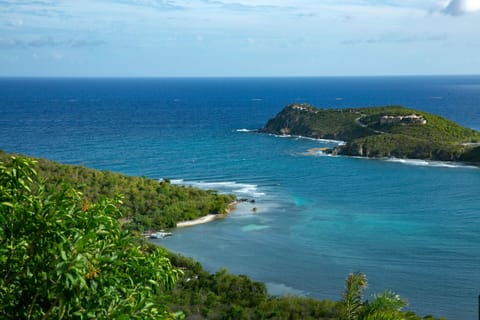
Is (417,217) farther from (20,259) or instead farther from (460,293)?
(20,259)

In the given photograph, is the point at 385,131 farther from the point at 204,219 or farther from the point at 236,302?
the point at 236,302

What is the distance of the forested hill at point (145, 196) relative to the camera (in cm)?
4644

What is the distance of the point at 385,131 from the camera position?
9244cm

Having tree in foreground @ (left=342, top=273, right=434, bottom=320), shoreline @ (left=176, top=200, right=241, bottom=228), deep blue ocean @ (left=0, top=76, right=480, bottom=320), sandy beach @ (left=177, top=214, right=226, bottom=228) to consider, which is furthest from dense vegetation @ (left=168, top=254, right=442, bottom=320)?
shoreline @ (left=176, top=200, right=241, bottom=228)

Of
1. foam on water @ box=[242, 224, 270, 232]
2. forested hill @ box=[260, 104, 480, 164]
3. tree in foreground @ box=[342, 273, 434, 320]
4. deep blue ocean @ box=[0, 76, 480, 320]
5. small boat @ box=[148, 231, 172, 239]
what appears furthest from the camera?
forested hill @ box=[260, 104, 480, 164]

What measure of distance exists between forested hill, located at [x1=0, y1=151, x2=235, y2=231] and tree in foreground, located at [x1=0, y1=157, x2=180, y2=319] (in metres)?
35.3

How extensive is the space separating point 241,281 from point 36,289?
76.0 feet

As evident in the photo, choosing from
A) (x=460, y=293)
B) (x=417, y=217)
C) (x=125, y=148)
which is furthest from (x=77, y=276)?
(x=125, y=148)

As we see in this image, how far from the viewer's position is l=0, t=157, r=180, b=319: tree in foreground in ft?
25.6

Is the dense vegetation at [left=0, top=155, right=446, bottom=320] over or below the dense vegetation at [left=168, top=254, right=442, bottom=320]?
over

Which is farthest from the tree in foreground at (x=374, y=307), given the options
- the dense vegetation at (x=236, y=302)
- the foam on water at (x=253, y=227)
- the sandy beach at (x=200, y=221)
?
the sandy beach at (x=200, y=221)

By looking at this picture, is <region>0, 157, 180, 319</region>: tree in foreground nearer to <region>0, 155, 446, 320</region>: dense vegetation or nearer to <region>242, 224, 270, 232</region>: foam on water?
<region>0, 155, 446, 320</region>: dense vegetation

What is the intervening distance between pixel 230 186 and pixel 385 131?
40798 millimetres

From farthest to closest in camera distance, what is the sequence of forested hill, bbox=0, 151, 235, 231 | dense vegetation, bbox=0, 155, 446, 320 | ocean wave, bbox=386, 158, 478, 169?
ocean wave, bbox=386, 158, 478, 169, forested hill, bbox=0, 151, 235, 231, dense vegetation, bbox=0, 155, 446, 320
